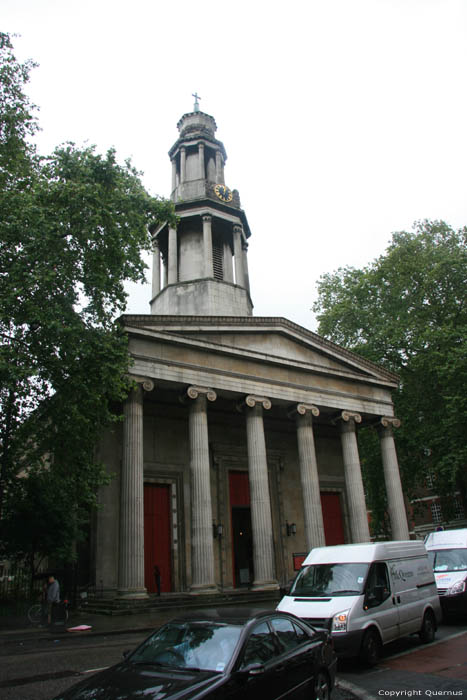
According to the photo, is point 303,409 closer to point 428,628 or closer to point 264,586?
point 264,586

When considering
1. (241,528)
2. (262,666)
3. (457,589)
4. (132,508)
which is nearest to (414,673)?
(262,666)

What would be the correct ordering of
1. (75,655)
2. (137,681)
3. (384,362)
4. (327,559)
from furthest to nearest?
1. (384,362)
2. (327,559)
3. (75,655)
4. (137,681)

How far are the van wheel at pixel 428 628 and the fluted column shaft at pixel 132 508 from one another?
30.7 feet

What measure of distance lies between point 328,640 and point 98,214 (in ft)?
44.6

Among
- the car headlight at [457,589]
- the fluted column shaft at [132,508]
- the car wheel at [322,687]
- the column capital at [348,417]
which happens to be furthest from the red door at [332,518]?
the car wheel at [322,687]

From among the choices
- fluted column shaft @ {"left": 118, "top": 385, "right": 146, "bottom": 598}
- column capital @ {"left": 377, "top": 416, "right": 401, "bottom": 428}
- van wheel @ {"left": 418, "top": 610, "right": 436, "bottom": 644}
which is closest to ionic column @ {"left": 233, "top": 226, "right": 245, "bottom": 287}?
column capital @ {"left": 377, "top": 416, "right": 401, "bottom": 428}

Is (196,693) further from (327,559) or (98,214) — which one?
(98,214)

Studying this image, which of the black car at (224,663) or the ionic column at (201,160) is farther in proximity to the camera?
the ionic column at (201,160)

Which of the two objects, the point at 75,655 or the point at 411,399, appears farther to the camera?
the point at 411,399

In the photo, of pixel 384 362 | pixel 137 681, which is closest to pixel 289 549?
pixel 384 362

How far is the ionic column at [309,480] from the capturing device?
23.2 m

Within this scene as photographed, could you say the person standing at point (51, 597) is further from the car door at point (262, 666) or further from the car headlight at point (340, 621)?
the car door at point (262, 666)

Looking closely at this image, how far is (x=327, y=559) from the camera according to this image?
446 inches

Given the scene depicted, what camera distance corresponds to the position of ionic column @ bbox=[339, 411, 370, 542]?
2503 cm
